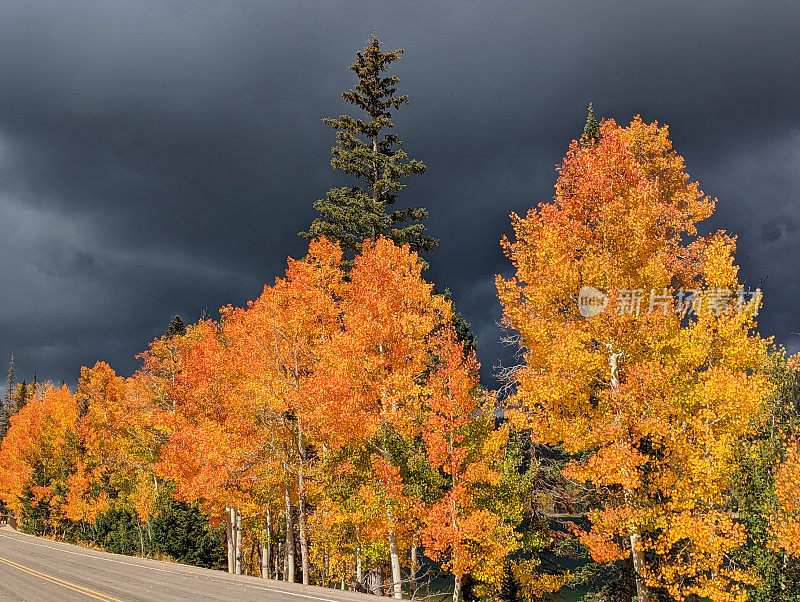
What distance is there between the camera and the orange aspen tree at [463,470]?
18891 millimetres

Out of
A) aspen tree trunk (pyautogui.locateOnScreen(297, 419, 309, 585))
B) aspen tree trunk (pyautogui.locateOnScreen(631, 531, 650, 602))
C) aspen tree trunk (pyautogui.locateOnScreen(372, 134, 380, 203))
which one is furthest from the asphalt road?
aspen tree trunk (pyautogui.locateOnScreen(372, 134, 380, 203))

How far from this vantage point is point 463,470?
68.9 feet

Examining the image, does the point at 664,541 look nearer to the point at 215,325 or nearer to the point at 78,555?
the point at 215,325

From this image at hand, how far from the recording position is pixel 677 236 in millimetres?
18594

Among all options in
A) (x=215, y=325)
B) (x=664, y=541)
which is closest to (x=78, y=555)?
(x=215, y=325)

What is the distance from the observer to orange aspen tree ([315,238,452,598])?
20266 mm

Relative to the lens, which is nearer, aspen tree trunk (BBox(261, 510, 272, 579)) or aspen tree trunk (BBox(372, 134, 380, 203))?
aspen tree trunk (BBox(261, 510, 272, 579))

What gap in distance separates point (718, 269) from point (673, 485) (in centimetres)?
Result: 551

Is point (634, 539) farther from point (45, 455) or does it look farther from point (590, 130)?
point (45, 455)

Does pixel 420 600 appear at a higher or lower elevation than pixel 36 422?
lower

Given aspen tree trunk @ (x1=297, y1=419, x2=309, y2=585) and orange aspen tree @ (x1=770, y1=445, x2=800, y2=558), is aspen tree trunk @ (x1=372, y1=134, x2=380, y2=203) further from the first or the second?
orange aspen tree @ (x1=770, y1=445, x2=800, y2=558)

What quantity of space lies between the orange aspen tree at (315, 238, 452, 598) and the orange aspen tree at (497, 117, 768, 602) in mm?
6145

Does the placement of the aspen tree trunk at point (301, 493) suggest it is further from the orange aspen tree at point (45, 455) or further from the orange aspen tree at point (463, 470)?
the orange aspen tree at point (45, 455)

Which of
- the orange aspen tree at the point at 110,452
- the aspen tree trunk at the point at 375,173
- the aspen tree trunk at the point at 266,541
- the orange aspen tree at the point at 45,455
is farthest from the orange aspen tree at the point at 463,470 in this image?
the orange aspen tree at the point at 45,455
